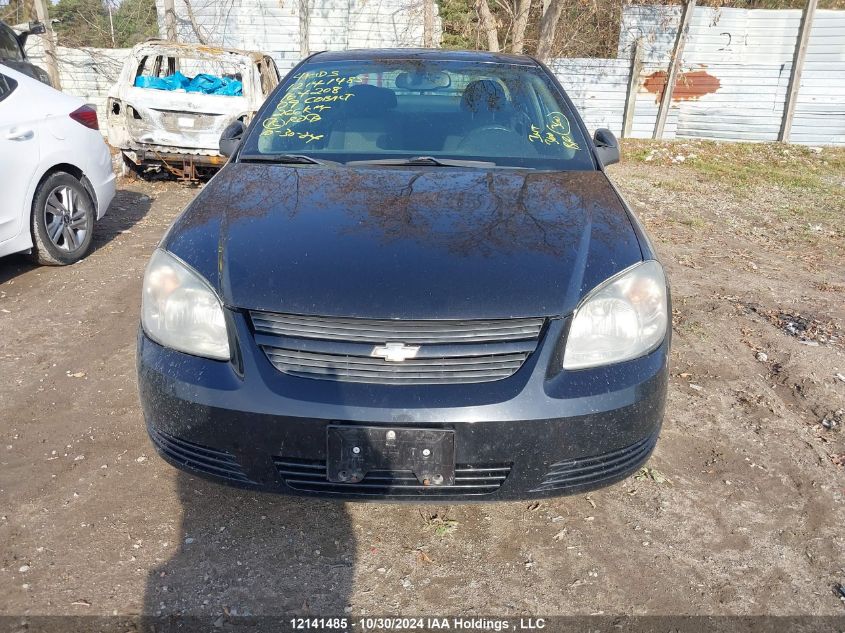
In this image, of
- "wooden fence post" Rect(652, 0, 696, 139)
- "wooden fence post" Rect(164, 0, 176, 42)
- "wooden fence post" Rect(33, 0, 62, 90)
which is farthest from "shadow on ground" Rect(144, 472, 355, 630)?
"wooden fence post" Rect(164, 0, 176, 42)

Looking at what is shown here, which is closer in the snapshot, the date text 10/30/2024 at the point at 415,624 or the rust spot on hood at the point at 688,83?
the date text 10/30/2024 at the point at 415,624

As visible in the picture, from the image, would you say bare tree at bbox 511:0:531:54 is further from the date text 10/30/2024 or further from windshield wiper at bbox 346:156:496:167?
the date text 10/30/2024

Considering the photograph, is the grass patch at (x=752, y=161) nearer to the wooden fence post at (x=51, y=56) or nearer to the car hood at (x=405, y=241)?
the car hood at (x=405, y=241)

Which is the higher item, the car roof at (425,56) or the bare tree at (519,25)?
the car roof at (425,56)

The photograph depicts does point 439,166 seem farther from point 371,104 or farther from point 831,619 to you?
point 831,619

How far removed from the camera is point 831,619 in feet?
7.10

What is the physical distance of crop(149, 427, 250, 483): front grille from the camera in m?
2.13

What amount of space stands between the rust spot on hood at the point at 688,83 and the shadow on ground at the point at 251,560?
1206 cm

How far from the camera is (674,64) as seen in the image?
12383 millimetres

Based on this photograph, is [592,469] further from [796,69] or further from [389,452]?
[796,69]

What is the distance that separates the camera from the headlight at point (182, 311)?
2150mm

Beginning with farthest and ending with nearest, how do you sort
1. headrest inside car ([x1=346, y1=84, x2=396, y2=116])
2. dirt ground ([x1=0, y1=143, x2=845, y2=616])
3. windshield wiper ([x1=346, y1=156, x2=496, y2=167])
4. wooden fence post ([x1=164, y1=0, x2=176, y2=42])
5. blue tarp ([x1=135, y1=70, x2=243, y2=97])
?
wooden fence post ([x1=164, y1=0, x2=176, y2=42])
blue tarp ([x1=135, y1=70, x2=243, y2=97])
headrest inside car ([x1=346, y1=84, x2=396, y2=116])
windshield wiper ([x1=346, y1=156, x2=496, y2=167])
dirt ground ([x1=0, y1=143, x2=845, y2=616])

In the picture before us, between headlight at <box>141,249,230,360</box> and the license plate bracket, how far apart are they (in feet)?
1.48

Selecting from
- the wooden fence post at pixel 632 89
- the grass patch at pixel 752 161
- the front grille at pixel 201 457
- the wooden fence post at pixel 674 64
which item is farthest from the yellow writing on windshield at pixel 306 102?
the wooden fence post at pixel 674 64
